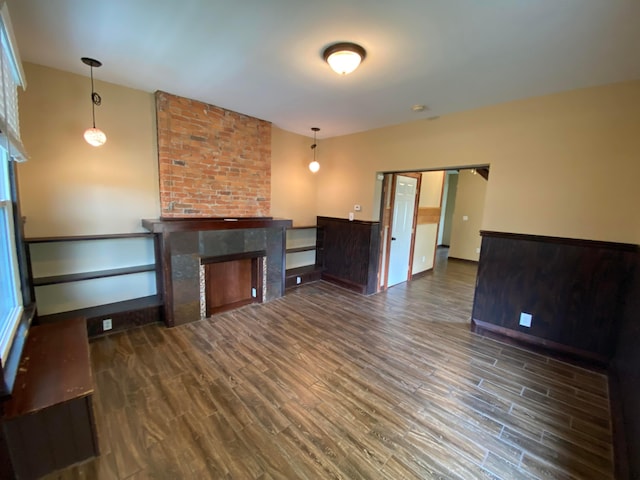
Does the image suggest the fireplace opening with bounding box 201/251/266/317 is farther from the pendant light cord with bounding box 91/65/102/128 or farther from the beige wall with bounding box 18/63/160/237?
the pendant light cord with bounding box 91/65/102/128

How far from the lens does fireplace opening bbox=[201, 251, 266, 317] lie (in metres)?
3.56

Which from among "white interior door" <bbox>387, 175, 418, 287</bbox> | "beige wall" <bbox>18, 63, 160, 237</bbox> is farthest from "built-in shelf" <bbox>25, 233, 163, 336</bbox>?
"white interior door" <bbox>387, 175, 418, 287</bbox>

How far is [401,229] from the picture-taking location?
5.02 m

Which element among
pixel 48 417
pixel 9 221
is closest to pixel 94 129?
pixel 9 221

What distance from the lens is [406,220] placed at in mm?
5086

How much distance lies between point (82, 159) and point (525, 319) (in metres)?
5.17

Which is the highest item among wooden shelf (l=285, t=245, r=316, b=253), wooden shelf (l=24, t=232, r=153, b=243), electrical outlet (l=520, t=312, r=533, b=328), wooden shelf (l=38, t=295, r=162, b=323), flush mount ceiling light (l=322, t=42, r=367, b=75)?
flush mount ceiling light (l=322, t=42, r=367, b=75)

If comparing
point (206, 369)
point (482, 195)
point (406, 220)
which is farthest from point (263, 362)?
point (482, 195)

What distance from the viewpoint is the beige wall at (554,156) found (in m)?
2.38

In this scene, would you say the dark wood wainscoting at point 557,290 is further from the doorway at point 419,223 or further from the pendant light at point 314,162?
the pendant light at point 314,162

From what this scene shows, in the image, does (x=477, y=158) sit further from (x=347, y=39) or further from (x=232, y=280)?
(x=232, y=280)

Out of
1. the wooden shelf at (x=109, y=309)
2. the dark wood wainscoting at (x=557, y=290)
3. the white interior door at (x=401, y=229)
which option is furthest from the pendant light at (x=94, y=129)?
the dark wood wainscoting at (x=557, y=290)

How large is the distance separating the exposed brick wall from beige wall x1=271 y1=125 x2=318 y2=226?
343mm

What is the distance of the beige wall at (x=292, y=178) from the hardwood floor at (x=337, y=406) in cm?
223
